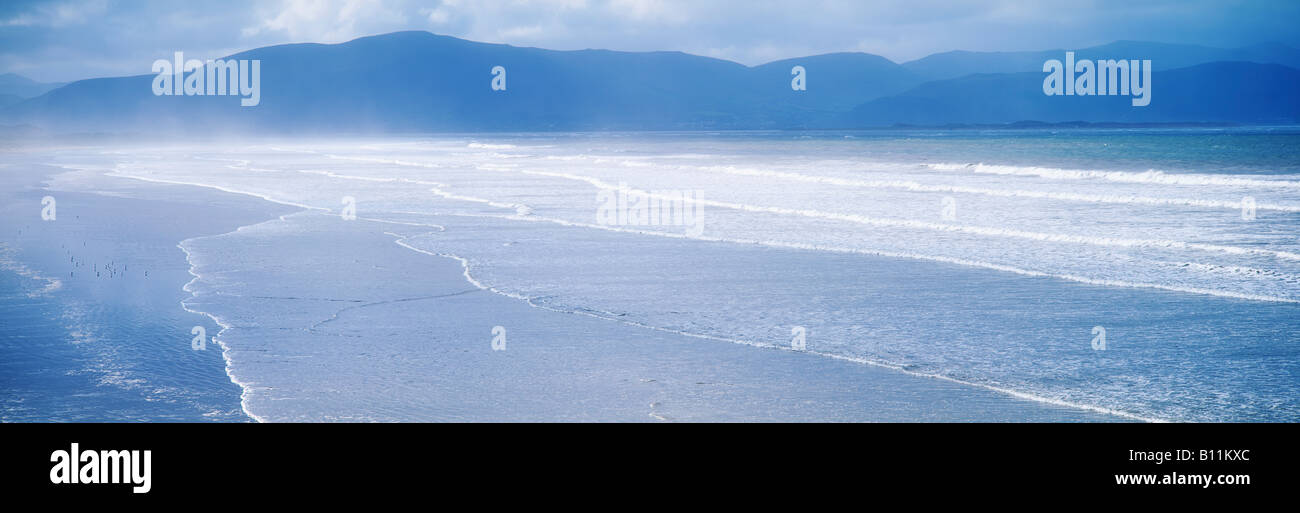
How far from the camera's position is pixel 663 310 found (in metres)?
9.44

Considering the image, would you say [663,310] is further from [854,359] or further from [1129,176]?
[1129,176]

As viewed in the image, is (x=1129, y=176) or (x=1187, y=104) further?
(x=1187, y=104)

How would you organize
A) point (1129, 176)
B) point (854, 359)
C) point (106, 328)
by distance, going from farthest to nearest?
1. point (1129, 176)
2. point (106, 328)
3. point (854, 359)

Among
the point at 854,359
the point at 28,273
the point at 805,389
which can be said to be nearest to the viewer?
the point at 805,389

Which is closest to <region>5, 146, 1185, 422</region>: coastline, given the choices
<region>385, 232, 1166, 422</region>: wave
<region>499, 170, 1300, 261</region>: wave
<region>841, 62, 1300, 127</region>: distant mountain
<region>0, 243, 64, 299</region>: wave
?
<region>385, 232, 1166, 422</region>: wave

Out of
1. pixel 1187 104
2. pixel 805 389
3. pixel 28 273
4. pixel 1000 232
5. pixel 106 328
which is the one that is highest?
pixel 1187 104

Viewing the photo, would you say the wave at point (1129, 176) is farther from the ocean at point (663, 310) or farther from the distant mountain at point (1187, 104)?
the distant mountain at point (1187, 104)

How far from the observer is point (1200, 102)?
172 meters

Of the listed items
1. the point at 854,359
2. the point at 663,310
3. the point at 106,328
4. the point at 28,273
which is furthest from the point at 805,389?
the point at 28,273

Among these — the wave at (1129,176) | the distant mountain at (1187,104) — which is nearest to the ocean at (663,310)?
the wave at (1129,176)

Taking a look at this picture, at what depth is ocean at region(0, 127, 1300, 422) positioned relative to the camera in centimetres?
639

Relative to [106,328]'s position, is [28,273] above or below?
above

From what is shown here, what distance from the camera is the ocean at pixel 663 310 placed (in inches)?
252
